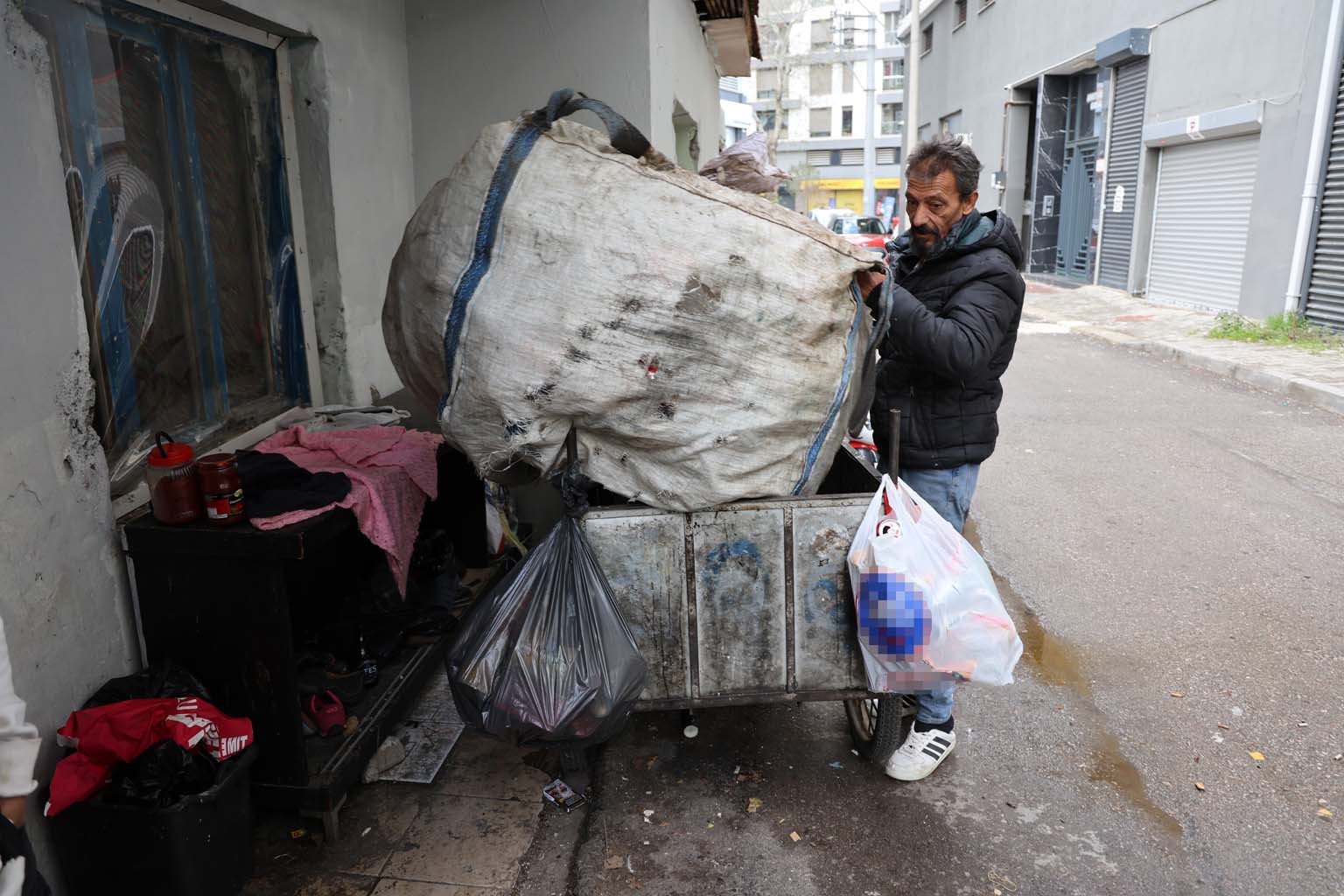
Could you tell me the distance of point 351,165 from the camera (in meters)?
4.19

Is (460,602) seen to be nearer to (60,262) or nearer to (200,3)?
(60,262)

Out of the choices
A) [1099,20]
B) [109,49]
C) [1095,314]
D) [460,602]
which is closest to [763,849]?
[460,602]

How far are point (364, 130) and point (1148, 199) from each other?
565 inches

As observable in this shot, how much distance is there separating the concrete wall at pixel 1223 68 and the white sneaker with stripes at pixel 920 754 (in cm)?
1062

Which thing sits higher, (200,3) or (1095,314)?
(200,3)

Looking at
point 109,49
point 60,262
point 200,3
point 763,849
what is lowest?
point 763,849

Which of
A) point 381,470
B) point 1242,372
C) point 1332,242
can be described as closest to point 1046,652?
point 381,470

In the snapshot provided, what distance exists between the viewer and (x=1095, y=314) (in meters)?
14.6

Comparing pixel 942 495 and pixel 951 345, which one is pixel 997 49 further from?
pixel 951 345

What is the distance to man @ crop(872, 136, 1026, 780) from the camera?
2734 mm

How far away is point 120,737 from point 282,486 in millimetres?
856

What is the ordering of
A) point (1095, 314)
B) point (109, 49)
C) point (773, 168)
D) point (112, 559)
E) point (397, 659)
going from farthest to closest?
point (1095, 314) < point (773, 168) < point (397, 659) < point (109, 49) < point (112, 559)

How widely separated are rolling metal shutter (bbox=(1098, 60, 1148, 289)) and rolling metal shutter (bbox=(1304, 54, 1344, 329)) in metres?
4.86

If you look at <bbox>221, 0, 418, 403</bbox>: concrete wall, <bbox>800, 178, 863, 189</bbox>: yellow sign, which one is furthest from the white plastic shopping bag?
<bbox>800, 178, 863, 189</bbox>: yellow sign
